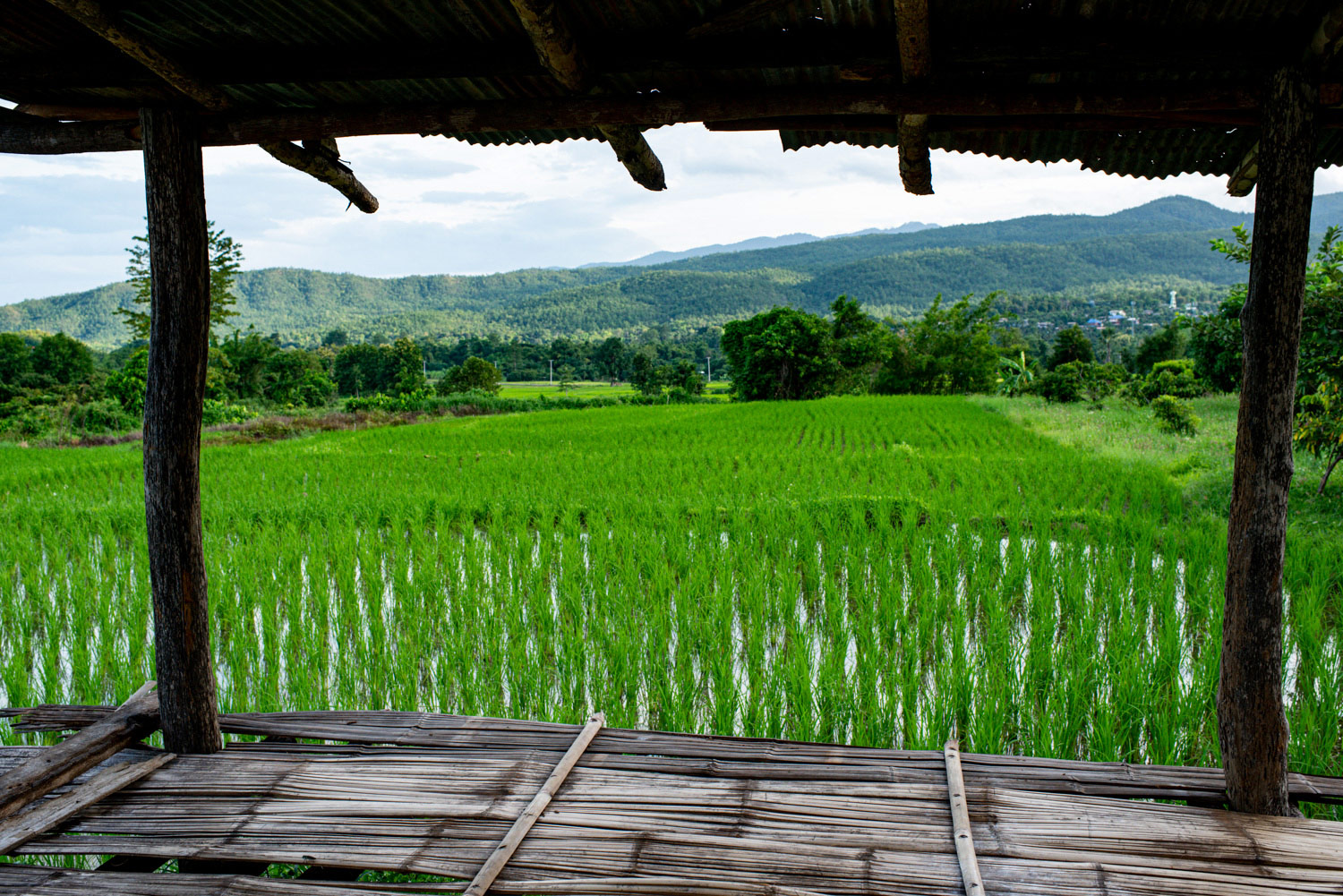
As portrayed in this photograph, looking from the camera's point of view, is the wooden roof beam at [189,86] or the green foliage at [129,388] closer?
the wooden roof beam at [189,86]

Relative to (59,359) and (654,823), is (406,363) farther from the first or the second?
(654,823)

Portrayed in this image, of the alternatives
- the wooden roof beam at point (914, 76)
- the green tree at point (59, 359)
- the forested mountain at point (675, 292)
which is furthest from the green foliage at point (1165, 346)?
the forested mountain at point (675, 292)

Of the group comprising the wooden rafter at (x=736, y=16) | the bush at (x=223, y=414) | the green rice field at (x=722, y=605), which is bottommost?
the green rice field at (x=722, y=605)

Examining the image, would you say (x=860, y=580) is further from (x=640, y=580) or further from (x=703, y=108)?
(x=703, y=108)

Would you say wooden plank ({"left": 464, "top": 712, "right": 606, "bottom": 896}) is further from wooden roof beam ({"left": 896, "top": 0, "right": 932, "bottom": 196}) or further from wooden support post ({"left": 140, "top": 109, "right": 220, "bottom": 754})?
wooden roof beam ({"left": 896, "top": 0, "right": 932, "bottom": 196})

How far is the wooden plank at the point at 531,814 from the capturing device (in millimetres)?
1723

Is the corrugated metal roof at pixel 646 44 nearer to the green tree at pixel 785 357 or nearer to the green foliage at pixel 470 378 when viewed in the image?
the green tree at pixel 785 357

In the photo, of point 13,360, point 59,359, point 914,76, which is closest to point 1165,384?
point 914,76

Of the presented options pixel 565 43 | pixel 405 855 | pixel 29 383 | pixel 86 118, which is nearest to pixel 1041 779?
pixel 405 855

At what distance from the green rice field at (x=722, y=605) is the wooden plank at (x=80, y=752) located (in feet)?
1.86

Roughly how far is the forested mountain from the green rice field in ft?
205

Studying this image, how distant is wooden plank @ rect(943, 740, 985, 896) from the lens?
5.54 ft

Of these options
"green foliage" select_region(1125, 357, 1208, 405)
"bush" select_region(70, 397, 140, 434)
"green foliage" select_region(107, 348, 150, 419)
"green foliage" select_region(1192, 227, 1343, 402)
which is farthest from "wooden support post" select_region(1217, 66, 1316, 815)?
"green foliage" select_region(107, 348, 150, 419)

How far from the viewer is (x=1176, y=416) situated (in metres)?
11.7
